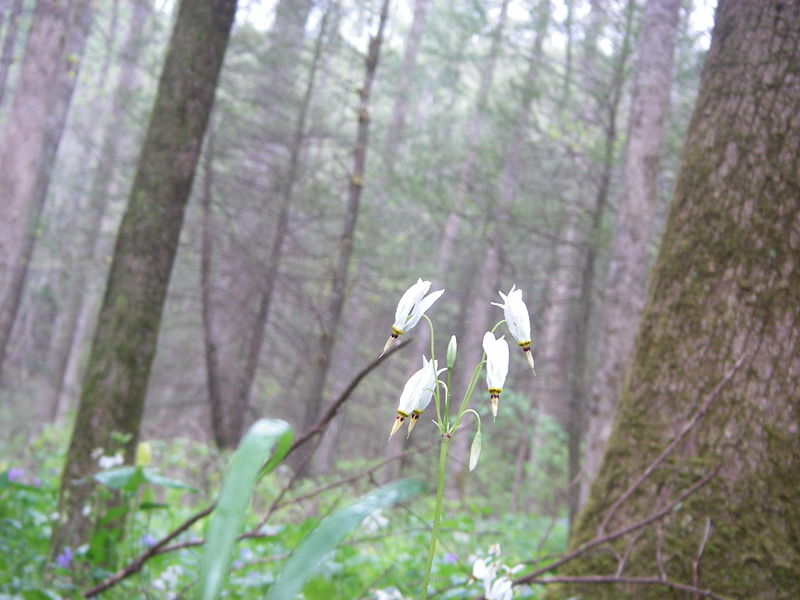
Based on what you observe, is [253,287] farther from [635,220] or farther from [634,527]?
[634,527]

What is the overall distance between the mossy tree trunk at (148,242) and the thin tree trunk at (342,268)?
3.85 metres

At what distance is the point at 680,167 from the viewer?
10.6ft

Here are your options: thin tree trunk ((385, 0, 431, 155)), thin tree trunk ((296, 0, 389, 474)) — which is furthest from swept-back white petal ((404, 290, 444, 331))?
thin tree trunk ((385, 0, 431, 155))

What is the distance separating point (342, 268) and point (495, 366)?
7.46 metres

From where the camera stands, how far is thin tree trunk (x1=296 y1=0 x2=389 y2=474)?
27.6ft

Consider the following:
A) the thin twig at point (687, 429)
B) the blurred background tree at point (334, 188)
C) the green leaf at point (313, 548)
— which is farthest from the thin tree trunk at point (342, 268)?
the green leaf at point (313, 548)

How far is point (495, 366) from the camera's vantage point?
1142mm

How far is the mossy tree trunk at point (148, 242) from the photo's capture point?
4.11 m

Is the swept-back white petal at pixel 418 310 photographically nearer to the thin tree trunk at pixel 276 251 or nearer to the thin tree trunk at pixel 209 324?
the thin tree trunk at pixel 276 251

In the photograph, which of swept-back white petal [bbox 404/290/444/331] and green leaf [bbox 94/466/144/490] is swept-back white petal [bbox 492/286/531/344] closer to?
swept-back white petal [bbox 404/290/444/331]

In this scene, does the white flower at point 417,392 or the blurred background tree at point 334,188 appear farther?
the blurred background tree at point 334,188

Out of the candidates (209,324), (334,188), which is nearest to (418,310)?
(209,324)

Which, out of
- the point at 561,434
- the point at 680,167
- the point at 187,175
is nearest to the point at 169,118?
the point at 187,175

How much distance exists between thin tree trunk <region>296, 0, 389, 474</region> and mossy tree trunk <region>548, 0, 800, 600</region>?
553 cm
